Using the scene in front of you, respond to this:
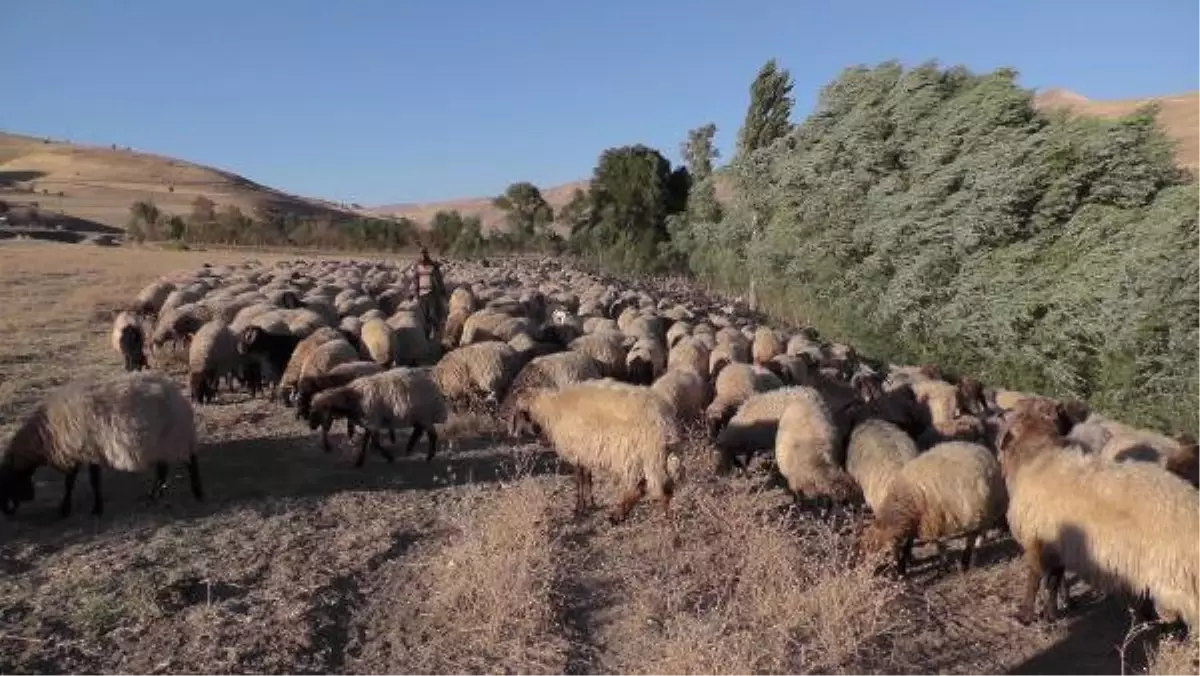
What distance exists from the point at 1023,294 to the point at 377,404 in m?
11.7

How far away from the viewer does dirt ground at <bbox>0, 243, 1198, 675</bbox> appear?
5.36 meters

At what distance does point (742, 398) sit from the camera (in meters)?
10.6

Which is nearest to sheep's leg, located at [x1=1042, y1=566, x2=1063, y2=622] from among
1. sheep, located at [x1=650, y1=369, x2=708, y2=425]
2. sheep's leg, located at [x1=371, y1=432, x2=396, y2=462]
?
sheep, located at [x1=650, y1=369, x2=708, y2=425]

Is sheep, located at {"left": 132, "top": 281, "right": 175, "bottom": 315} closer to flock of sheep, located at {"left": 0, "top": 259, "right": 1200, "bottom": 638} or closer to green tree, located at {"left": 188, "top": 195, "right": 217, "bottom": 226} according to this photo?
→ flock of sheep, located at {"left": 0, "top": 259, "right": 1200, "bottom": 638}

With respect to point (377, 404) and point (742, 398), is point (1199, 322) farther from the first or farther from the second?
point (377, 404)

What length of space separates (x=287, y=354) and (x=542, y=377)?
4.53 m

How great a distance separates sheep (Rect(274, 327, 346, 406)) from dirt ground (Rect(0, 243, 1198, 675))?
3253 mm

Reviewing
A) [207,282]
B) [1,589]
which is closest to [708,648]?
[1,589]

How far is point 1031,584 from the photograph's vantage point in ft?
21.3

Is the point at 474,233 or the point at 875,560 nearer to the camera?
the point at 875,560

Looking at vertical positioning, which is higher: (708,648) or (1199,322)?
(1199,322)

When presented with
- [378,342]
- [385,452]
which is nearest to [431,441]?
[385,452]

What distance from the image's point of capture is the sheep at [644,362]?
1262cm

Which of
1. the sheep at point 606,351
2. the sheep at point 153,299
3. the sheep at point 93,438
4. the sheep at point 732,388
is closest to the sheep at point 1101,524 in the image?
the sheep at point 732,388
